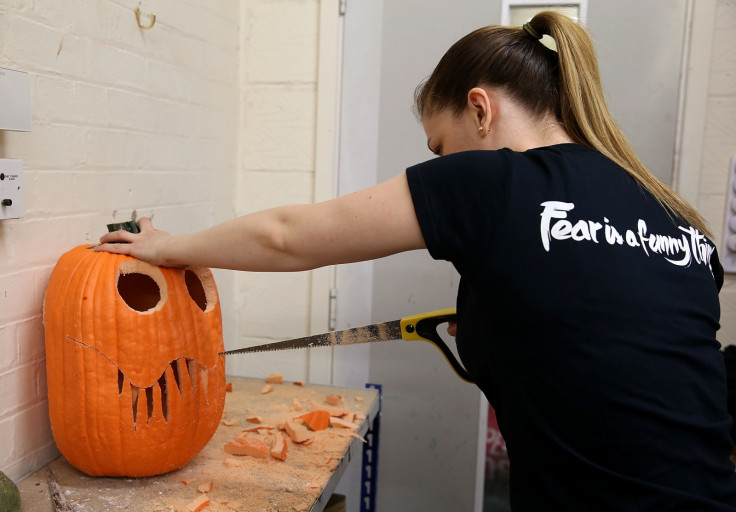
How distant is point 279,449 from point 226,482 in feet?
0.50

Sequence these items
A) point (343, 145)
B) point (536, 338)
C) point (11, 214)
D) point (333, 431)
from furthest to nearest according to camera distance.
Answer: point (343, 145)
point (333, 431)
point (11, 214)
point (536, 338)

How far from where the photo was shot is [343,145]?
2.22 meters

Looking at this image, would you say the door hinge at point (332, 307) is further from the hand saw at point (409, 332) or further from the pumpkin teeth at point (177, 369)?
the pumpkin teeth at point (177, 369)

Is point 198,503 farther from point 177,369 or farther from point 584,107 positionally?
point 584,107

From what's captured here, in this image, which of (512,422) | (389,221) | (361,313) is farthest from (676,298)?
(361,313)

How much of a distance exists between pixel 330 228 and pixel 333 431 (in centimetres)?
76

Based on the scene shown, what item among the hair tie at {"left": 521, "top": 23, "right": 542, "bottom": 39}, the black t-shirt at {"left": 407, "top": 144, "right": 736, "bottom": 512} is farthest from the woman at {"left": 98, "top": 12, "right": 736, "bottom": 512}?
the hair tie at {"left": 521, "top": 23, "right": 542, "bottom": 39}

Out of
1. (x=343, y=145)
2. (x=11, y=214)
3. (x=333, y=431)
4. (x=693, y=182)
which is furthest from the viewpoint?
(x=343, y=145)

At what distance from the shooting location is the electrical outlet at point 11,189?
3.91ft

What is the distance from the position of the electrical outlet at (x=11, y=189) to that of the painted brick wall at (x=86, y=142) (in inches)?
1.2

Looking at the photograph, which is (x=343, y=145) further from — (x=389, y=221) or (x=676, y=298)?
(x=676, y=298)

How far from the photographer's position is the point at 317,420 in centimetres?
159

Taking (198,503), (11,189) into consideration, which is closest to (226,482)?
(198,503)

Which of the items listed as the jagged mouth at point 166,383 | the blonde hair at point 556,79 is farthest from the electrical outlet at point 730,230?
the jagged mouth at point 166,383
